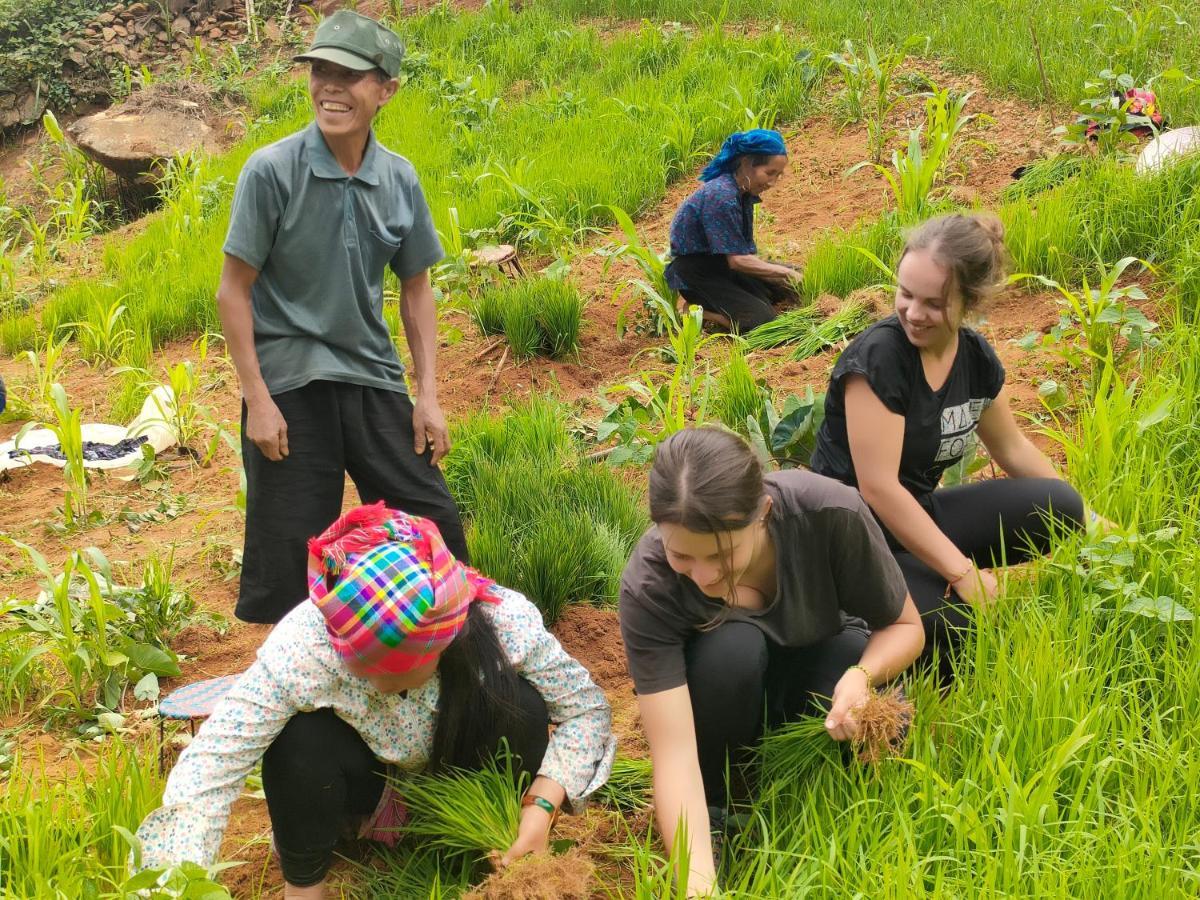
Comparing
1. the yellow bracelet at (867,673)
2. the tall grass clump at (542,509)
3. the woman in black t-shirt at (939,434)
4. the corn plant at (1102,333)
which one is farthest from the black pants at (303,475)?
the corn plant at (1102,333)

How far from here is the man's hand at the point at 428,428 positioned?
2988 millimetres

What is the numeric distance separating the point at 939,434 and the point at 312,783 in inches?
59.5

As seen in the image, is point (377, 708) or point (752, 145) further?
point (752, 145)

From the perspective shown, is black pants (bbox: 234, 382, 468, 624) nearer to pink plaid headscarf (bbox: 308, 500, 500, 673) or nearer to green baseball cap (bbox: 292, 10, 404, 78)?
green baseball cap (bbox: 292, 10, 404, 78)

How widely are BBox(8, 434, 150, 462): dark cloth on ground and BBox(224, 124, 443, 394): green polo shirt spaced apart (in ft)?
6.80

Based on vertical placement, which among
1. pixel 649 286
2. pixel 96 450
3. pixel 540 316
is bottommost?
pixel 96 450

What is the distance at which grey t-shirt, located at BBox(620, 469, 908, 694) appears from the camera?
81.4 inches

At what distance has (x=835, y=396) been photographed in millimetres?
2625

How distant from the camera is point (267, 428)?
8.96ft

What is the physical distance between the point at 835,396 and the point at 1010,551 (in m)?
0.59

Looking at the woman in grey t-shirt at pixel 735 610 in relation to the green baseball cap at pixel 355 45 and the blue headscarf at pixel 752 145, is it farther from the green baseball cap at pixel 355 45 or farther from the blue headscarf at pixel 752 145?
the blue headscarf at pixel 752 145

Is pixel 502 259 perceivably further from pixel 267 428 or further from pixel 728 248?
pixel 267 428

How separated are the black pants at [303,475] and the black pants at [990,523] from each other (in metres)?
1.17

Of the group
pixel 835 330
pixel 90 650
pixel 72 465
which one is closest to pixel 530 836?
pixel 90 650
